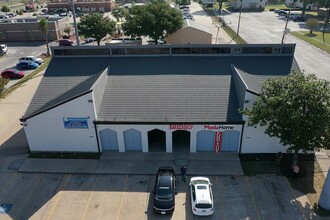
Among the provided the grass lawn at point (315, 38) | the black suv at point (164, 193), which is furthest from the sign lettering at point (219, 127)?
the grass lawn at point (315, 38)

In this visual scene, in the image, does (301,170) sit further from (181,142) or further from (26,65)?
(26,65)

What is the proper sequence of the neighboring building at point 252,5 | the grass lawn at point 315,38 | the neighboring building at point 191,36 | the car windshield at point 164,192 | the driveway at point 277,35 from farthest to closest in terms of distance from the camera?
the neighboring building at point 252,5 → the grass lawn at point 315,38 → the neighboring building at point 191,36 → the driveway at point 277,35 → the car windshield at point 164,192

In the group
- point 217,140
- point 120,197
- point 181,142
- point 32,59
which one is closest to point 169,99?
point 181,142

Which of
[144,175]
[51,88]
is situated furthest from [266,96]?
[51,88]

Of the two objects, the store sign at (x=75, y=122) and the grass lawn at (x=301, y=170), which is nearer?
the grass lawn at (x=301, y=170)

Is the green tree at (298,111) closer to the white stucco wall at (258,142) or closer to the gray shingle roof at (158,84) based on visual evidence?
the white stucco wall at (258,142)

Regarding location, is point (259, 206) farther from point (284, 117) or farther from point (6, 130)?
point (6, 130)
